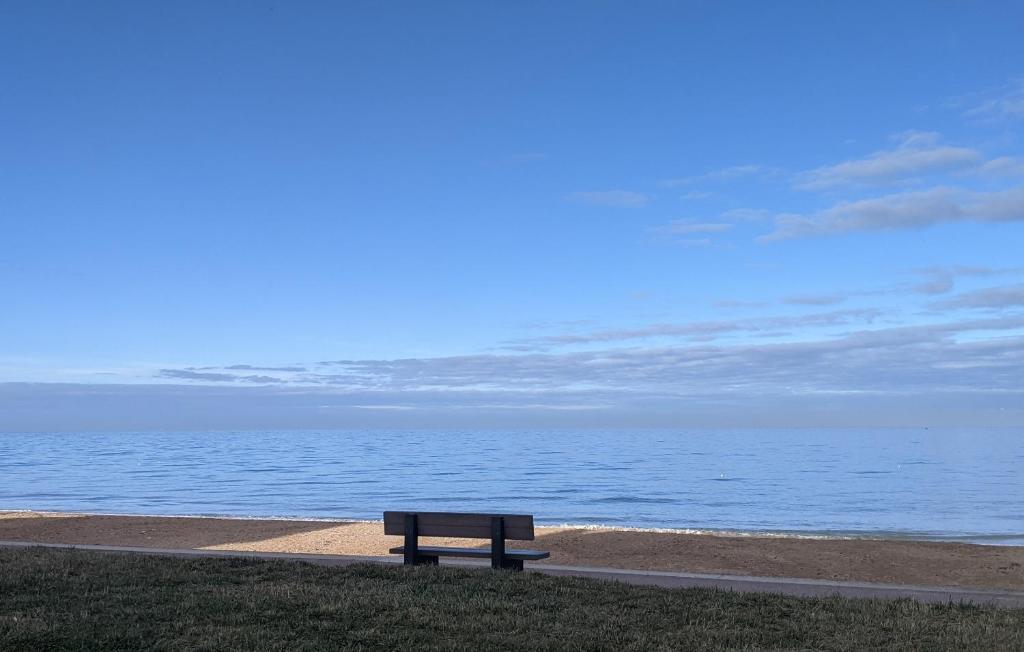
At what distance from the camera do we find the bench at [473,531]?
993cm

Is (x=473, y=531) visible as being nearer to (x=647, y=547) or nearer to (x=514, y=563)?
(x=514, y=563)

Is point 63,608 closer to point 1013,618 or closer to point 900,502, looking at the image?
point 1013,618

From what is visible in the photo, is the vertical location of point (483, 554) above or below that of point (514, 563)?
above

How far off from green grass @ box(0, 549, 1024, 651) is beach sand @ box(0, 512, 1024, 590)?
13.6 feet

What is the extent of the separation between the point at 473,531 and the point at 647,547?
5.31 m

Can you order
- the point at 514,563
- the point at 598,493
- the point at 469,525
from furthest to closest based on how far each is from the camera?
the point at 598,493
the point at 514,563
the point at 469,525

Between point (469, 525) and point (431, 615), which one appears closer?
point (431, 615)

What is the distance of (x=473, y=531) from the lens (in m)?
10.0

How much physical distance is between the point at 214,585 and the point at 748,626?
473cm

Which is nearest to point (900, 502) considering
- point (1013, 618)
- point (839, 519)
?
point (839, 519)

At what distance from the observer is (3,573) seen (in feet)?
29.1

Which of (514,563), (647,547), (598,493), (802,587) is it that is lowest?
(598,493)

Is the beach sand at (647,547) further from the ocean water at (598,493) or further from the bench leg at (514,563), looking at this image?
the ocean water at (598,493)

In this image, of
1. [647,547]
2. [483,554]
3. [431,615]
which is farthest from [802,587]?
[647,547]
